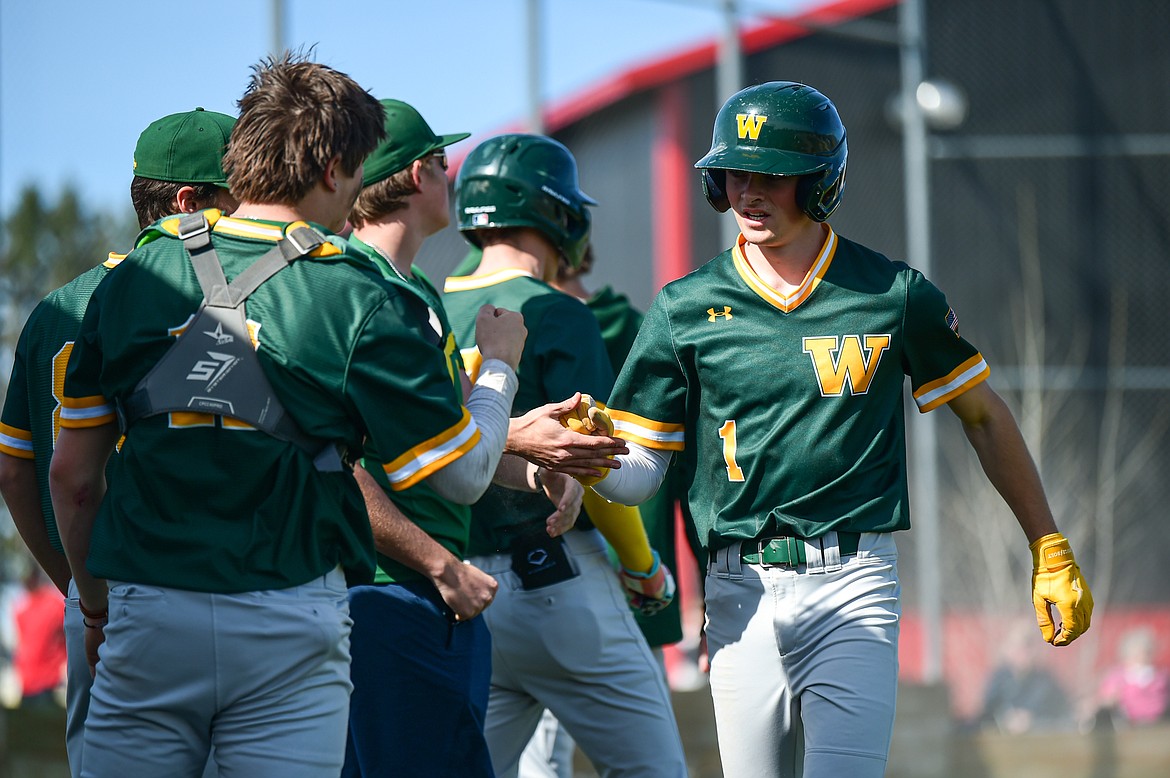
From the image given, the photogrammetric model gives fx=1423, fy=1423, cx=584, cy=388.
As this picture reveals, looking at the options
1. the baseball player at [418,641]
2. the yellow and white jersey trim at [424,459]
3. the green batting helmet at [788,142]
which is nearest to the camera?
the yellow and white jersey trim at [424,459]

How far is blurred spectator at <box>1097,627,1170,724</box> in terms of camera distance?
12.9 meters

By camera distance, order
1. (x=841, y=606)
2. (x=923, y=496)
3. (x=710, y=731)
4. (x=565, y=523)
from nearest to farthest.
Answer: (x=841, y=606)
(x=565, y=523)
(x=710, y=731)
(x=923, y=496)

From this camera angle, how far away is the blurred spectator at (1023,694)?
1279 cm

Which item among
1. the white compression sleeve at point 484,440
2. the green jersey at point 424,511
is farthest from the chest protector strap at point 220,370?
the green jersey at point 424,511

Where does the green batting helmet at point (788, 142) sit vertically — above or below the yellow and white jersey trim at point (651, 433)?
above

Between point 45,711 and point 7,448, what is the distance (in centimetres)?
512

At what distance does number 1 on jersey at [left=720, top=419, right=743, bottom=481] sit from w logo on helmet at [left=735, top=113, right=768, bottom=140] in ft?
2.55

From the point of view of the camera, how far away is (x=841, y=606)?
3.67 m

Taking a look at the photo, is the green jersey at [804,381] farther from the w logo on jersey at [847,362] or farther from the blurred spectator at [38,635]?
the blurred spectator at [38,635]

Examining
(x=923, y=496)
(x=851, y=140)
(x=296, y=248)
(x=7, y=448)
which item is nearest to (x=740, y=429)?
(x=296, y=248)

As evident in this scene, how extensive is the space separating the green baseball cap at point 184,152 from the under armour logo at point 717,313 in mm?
1346

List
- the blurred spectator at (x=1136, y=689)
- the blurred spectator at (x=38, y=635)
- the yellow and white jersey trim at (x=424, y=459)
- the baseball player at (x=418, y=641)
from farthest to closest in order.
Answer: the blurred spectator at (x=1136, y=689)
the blurred spectator at (x=38, y=635)
the baseball player at (x=418, y=641)
the yellow and white jersey trim at (x=424, y=459)

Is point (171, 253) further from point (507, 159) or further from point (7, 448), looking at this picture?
Answer: point (507, 159)

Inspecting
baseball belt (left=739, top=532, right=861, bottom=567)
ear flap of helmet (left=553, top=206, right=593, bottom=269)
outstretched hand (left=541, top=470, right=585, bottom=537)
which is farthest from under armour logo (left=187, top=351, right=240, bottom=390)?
ear flap of helmet (left=553, top=206, right=593, bottom=269)
